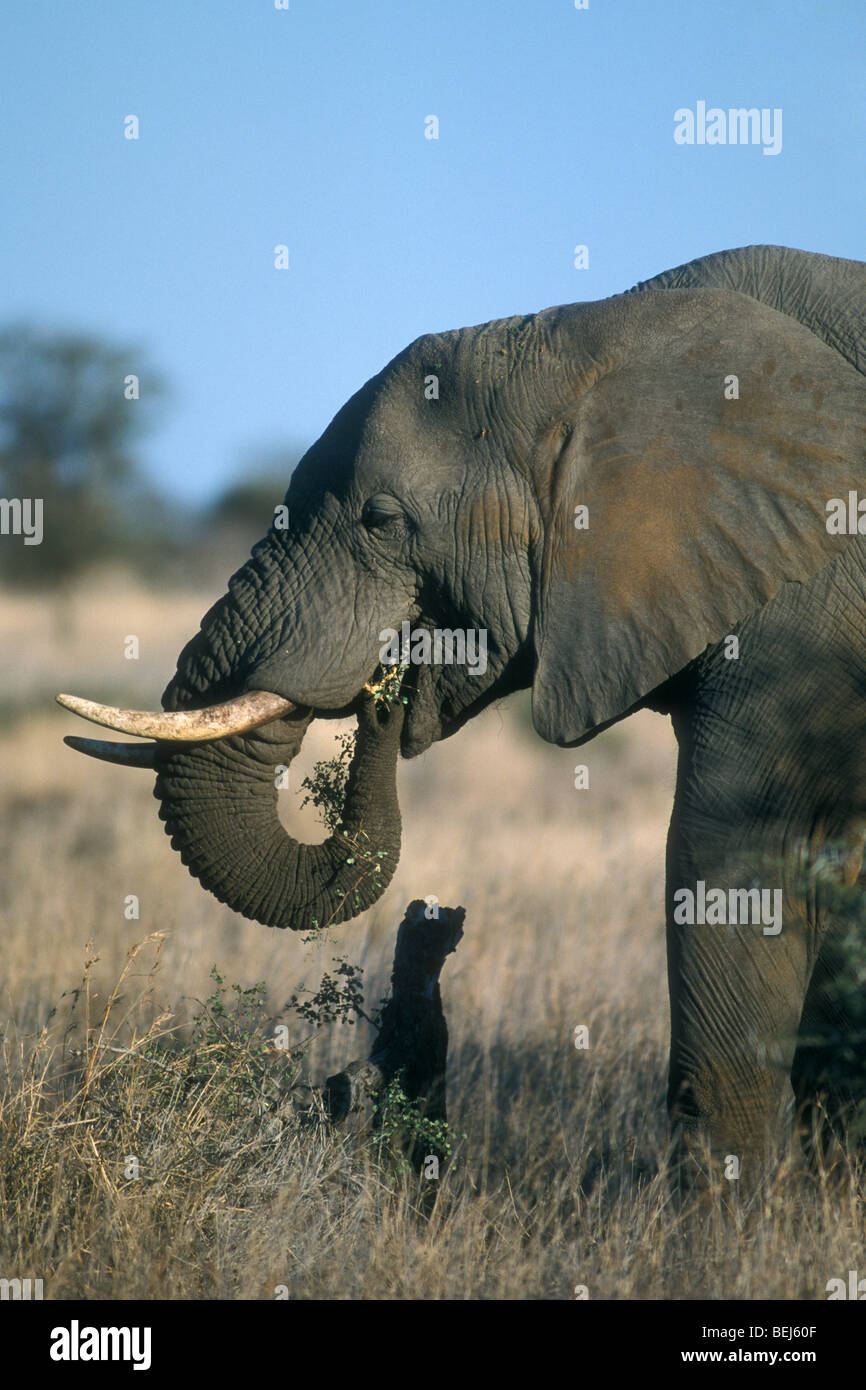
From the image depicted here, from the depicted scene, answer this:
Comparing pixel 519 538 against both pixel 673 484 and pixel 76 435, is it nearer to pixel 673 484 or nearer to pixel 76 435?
pixel 673 484

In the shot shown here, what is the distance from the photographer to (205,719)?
16.4ft

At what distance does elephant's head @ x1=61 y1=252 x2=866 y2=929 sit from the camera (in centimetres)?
495

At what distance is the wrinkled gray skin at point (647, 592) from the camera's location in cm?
488

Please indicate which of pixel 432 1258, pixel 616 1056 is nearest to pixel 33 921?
pixel 616 1056

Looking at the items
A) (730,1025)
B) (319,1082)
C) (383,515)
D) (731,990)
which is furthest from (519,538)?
(319,1082)

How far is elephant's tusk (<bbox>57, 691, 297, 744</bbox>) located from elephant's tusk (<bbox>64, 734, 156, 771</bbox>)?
0.66 ft

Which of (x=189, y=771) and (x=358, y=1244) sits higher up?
(x=189, y=771)

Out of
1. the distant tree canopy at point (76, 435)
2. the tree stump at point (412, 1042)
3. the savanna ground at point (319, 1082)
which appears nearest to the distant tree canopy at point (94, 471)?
the distant tree canopy at point (76, 435)

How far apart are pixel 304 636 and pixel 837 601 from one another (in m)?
→ 1.78

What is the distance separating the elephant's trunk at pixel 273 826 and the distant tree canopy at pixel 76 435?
25.8m

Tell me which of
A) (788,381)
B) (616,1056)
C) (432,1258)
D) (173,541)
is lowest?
(432,1258)

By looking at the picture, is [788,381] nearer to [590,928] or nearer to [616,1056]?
[616,1056]

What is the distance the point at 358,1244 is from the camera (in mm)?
4824

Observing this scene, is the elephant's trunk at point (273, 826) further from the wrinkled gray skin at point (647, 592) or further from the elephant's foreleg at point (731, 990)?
the elephant's foreleg at point (731, 990)
